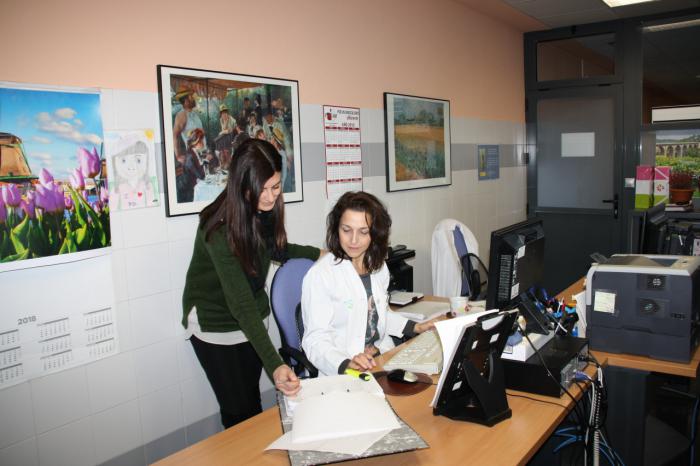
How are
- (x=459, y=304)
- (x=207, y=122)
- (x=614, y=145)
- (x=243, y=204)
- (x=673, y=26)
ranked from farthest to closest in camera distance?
(x=614, y=145) → (x=673, y=26) → (x=207, y=122) → (x=459, y=304) → (x=243, y=204)

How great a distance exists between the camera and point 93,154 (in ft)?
7.98

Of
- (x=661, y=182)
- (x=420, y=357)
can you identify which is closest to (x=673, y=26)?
(x=661, y=182)

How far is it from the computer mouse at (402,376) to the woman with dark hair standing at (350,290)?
0.21m

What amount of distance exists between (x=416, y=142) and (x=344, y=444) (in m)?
3.43

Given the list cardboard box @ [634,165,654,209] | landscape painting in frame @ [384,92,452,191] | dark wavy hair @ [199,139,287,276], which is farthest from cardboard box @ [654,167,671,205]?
dark wavy hair @ [199,139,287,276]

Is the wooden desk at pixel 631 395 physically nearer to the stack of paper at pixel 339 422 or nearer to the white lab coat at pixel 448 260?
the stack of paper at pixel 339 422

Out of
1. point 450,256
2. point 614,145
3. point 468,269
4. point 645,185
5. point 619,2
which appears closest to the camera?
point 468,269

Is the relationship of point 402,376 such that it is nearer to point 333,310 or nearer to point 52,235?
point 333,310

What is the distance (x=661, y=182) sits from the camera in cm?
571

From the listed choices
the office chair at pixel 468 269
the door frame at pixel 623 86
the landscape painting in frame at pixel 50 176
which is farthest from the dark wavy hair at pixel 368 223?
the door frame at pixel 623 86

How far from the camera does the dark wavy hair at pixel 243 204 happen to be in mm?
2191

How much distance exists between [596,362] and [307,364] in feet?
3.84

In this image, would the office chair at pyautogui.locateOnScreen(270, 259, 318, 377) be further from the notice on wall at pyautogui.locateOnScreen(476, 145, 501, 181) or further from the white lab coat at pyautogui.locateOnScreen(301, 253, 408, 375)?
the notice on wall at pyautogui.locateOnScreen(476, 145, 501, 181)

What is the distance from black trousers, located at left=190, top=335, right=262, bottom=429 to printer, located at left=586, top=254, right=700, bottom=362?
4.98 ft
